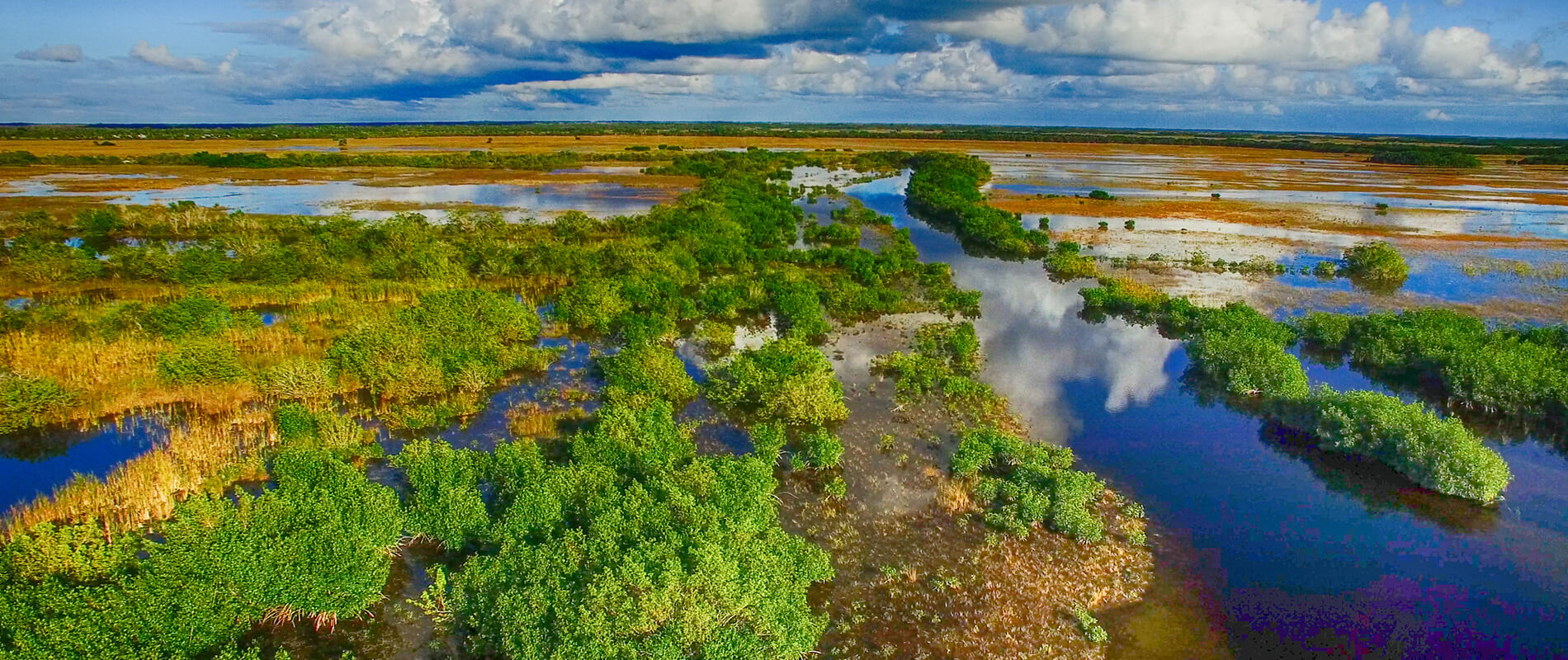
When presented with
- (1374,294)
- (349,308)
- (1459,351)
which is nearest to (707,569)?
(349,308)

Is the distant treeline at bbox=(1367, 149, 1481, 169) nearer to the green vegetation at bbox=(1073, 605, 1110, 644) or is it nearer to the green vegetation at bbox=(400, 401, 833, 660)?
the green vegetation at bbox=(1073, 605, 1110, 644)

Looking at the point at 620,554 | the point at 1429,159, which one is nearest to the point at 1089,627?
the point at 620,554

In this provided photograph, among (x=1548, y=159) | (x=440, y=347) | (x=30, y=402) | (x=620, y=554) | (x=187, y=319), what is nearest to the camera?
(x=620, y=554)

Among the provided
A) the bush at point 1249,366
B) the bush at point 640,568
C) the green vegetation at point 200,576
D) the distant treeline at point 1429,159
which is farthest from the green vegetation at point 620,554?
the distant treeline at point 1429,159

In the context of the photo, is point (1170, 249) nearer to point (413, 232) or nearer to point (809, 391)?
point (809, 391)

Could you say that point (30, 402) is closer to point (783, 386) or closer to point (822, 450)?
point (783, 386)

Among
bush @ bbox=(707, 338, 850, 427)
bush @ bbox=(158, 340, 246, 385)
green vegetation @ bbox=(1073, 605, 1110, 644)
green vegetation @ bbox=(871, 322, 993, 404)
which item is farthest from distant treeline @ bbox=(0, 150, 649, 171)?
green vegetation @ bbox=(1073, 605, 1110, 644)
